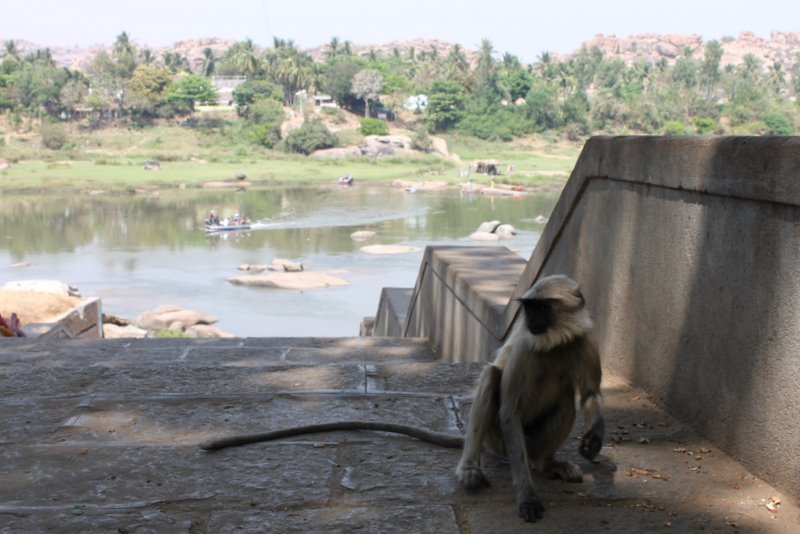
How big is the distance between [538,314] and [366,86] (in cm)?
8623

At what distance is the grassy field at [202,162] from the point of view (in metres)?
64.6

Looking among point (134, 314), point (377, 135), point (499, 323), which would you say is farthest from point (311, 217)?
point (499, 323)

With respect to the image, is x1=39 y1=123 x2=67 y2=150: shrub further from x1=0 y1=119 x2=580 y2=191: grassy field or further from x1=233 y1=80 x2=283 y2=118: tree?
x1=233 y1=80 x2=283 y2=118: tree

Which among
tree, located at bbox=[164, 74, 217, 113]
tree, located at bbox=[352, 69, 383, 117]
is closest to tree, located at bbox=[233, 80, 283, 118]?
tree, located at bbox=[164, 74, 217, 113]

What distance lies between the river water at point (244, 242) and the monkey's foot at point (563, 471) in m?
22.5

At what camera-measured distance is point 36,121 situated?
81.2 m

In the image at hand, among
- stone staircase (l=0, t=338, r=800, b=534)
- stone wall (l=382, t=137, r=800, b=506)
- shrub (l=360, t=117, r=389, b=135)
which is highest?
stone wall (l=382, t=137, r=800, b=506)

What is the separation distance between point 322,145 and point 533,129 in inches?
811

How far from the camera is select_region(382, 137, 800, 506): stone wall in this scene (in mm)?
2596

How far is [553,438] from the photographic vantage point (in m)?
2.67

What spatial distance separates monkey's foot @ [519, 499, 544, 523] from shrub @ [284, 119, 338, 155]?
7538cm

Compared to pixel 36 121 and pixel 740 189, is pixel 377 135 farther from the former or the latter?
pixel 740 189

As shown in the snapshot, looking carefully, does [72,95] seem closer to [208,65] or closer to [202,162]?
[202,162]

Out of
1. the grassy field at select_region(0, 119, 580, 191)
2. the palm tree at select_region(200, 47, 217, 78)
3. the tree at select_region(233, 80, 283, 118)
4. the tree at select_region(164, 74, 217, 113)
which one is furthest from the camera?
the palm tree at select_region(200, 47, 217, 78)
